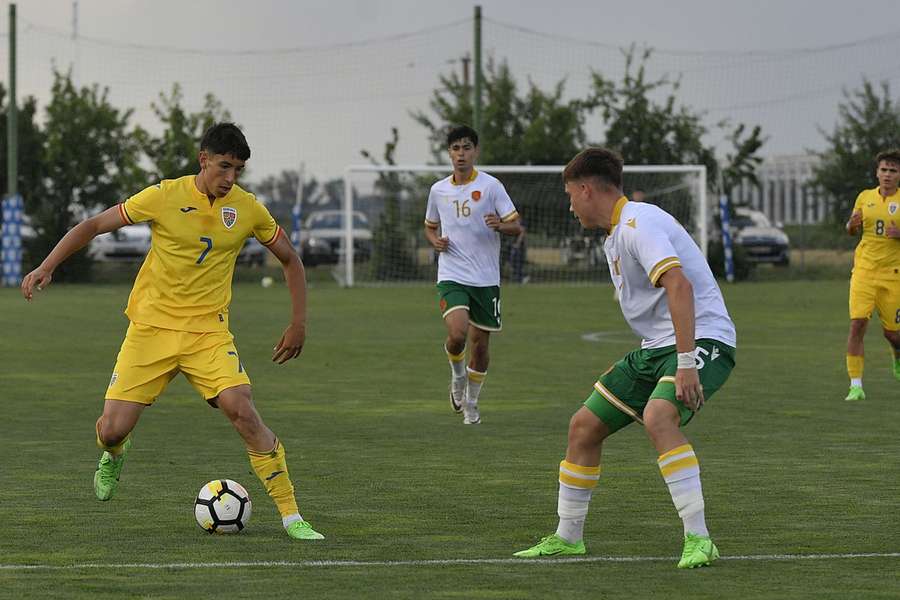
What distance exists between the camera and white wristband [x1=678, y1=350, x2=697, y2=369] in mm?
6742

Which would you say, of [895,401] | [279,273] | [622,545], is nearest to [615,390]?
[622,545]

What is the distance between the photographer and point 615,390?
7211 mm

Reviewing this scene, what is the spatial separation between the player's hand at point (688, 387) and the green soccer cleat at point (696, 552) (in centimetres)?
57

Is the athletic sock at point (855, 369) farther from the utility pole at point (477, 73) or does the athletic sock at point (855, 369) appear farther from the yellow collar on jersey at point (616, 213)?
the utility pole at point (477, 73)

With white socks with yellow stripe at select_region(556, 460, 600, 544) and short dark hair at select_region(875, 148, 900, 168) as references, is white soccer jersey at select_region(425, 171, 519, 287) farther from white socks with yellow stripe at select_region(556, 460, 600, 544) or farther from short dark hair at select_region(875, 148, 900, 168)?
white socks with yellow stripe at select_region(556, 460, 600, 544)

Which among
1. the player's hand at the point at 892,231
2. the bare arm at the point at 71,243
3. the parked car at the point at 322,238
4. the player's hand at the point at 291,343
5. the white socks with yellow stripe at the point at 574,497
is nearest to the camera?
the white socks with yellow stripe at the point at 574,497

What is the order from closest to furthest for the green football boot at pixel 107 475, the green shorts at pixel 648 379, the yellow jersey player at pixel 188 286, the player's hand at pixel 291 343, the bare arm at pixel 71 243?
the green shorts at pixel 648 379, the bare arm at pixel 71 243, the yellow jersey player at pixel 188 286, the player's hand at pixel 291 343, the green football boot at pixel 107 475

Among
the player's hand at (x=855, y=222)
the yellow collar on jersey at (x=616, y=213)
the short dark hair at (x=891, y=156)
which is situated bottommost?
the yellow collar on jersey at (x=616, y=213)

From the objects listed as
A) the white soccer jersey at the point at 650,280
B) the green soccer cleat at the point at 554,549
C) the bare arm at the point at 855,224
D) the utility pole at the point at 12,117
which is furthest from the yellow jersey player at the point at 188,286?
the utility pole at the point at 12,117

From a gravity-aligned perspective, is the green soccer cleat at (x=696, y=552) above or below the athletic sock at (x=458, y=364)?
below

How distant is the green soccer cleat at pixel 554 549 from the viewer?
7.29m

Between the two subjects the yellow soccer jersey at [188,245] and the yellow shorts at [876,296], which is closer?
the yellow soccer jersey at [188,245]

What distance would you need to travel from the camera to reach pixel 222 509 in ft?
25.8

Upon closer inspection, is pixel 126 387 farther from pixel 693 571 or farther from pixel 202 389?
pixel 693 571
